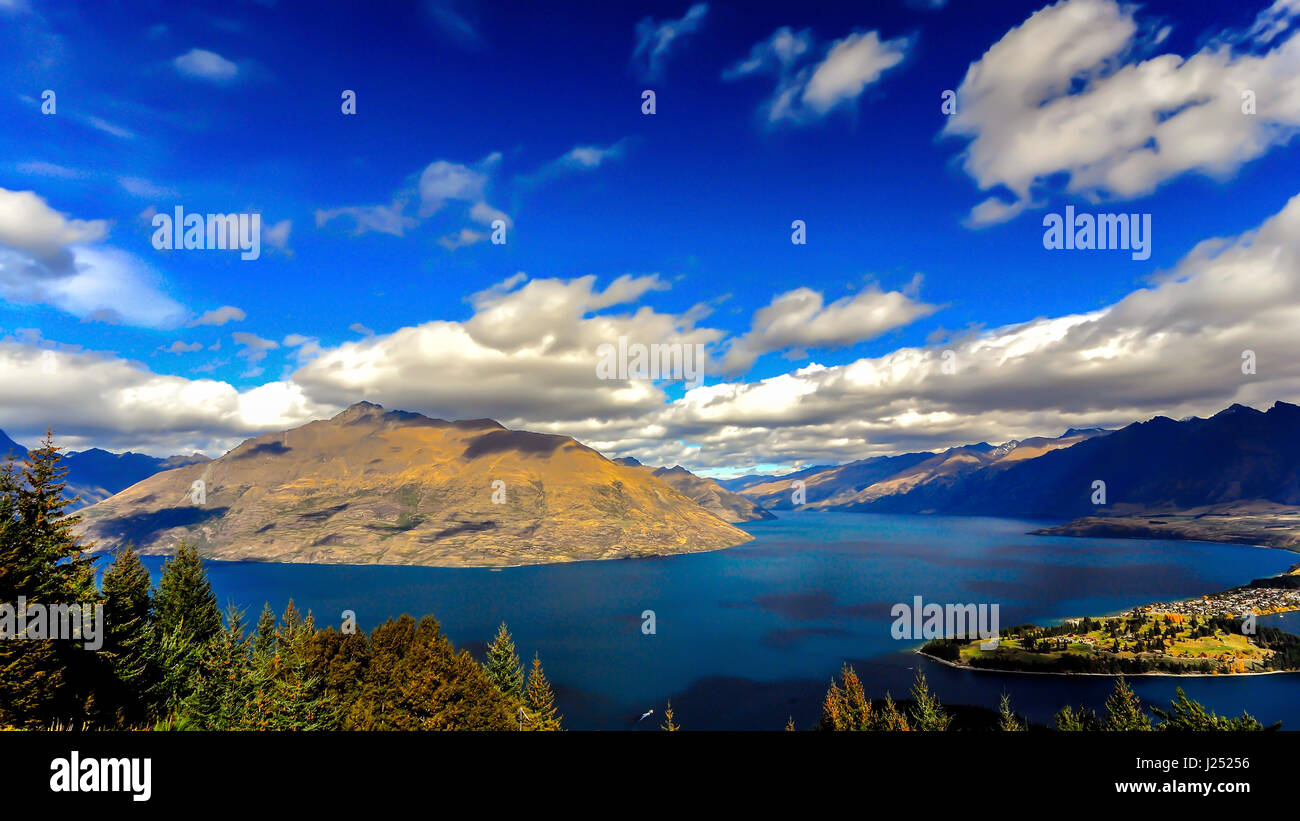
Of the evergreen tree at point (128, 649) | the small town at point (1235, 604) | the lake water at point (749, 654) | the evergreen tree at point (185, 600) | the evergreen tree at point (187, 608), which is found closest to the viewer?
the evergreen tree at point (128, 649)

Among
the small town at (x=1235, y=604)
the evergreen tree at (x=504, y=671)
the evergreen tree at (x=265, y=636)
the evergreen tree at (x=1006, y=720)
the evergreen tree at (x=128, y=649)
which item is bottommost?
the small town at (x=1235, y=604)

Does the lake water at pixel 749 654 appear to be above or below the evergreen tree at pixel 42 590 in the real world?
below

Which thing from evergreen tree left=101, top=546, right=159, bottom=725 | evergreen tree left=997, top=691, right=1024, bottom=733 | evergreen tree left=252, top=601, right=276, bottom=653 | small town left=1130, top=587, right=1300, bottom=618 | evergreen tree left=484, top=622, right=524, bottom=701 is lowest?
small town left=1130, top=587, right=1300, bottom=618

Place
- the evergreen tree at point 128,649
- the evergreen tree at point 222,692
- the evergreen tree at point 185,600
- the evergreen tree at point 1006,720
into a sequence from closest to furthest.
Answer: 1. the evergreen tree at point 128,649
2. the evergreen tree at point 222,692
3. the evergreen tree at point 185,600
4. the evergreen tree at point 1006,720

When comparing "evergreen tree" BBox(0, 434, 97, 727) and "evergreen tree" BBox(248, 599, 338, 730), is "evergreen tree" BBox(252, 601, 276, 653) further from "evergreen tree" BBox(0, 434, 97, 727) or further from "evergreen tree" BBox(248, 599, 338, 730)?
"evergreen tree" BBox(0, 434, 97, 727)

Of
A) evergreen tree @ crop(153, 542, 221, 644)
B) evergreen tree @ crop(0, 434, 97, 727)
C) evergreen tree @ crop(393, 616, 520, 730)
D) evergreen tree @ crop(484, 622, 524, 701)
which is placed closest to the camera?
evergreen tree @ crop(0, 434, 97, 727)

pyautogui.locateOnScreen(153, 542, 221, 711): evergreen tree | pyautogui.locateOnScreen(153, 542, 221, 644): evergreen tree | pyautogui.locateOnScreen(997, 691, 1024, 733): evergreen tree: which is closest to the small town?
pyautogui.locateOnScreen(997, 691, 1024, 733): evergreen tree

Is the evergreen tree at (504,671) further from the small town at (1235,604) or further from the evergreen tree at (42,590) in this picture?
the small town at (1235,604)

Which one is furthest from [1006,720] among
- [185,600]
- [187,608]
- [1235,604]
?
[1235,604]

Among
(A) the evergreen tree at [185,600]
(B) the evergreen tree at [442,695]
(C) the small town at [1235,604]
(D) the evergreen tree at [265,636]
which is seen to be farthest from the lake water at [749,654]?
(A) the evergreen tree at [185,600]
